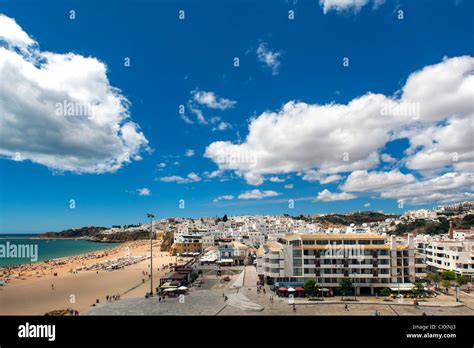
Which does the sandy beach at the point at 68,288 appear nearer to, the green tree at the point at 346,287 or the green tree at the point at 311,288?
the green tree at the point at 311,288

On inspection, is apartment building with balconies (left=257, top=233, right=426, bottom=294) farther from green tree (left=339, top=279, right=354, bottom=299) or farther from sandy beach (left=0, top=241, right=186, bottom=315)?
sandy beach (left=0, top=241, right=186, bottom=315)

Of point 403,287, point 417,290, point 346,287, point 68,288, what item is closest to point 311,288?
point 346,287

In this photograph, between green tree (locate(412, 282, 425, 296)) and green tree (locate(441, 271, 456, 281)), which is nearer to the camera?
green tree (locate(412, 282, 425, 296))

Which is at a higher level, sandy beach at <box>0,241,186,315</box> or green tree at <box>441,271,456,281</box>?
green tree at <box>441,271,456,281</box>

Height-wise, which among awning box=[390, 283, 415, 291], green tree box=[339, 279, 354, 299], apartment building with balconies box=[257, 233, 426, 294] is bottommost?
awning box=[390, 283, 415, 291]

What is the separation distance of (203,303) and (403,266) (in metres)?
29.1

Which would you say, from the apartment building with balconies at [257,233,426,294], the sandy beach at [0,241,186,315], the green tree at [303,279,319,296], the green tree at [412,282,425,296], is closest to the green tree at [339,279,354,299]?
the apartment building with balconies at [257,233,426,294]

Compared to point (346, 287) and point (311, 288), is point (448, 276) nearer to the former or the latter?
point (346, 287)

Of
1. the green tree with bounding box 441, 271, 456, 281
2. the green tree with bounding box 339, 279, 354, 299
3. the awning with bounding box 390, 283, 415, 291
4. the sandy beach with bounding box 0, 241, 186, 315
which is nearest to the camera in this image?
the green tree with bounding box 339, 279, 354, 299

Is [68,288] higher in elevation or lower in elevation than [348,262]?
lower

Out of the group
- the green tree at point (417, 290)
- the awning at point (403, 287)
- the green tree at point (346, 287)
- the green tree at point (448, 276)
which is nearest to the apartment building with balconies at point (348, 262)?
the awning at point (403, 287)
